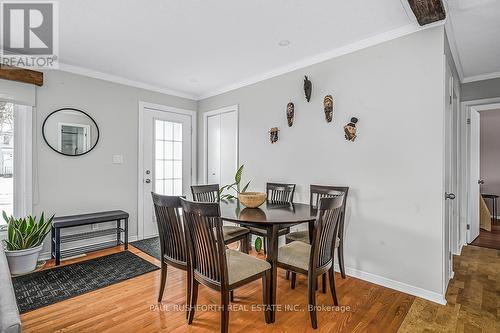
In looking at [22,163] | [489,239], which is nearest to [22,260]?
[22,163]

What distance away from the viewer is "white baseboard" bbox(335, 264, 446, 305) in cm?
226

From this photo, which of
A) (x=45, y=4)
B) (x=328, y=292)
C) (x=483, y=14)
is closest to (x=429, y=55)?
(x=483, y=14)

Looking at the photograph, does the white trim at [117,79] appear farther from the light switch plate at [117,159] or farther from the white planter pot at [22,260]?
the white planter pot at [22,260]

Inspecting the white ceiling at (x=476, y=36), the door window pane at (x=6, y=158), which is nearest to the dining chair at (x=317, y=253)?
the white ceiling at (x=476, y=36)

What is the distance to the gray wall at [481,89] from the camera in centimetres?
339

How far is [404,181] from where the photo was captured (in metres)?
2.45

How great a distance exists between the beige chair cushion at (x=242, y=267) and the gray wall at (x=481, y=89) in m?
3.63

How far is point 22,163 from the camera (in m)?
3.12

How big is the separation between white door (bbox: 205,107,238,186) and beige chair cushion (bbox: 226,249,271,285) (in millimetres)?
2250

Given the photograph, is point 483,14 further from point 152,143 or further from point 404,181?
point 152,143

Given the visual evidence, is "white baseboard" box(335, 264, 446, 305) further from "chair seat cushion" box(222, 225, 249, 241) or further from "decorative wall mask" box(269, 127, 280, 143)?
"decorative wall mask" box(269, 127, 280, 143)

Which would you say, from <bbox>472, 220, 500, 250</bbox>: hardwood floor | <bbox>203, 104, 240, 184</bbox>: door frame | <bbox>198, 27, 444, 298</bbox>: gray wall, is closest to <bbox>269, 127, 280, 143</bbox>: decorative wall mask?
<bbox>198, 27, 444, 298</bbox>: gray wall

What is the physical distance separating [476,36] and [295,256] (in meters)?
2.68

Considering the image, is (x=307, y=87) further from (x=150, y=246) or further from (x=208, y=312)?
(x=150, y=246)
